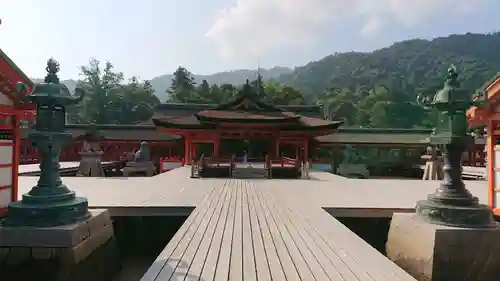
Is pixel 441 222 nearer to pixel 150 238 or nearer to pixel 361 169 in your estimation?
pixel 150 238

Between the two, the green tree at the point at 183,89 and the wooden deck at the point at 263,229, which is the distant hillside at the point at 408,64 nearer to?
the green tree at the point at 183,89

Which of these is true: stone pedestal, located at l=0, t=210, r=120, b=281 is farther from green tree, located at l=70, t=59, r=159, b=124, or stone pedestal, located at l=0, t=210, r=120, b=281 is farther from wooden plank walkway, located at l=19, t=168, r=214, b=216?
green tree, located at l=70, t=59, r=159, b=124

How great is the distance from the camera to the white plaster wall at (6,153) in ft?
23.7

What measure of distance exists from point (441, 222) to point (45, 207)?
7.06 meters

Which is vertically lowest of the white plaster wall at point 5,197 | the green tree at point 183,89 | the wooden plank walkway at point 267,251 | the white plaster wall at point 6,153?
the wooden plank walkway at point 267,251

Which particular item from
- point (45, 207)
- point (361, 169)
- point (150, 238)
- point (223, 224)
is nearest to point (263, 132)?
point (361, 169)

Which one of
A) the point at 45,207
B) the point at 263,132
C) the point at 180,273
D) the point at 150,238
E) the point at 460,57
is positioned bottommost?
the point at 150,238

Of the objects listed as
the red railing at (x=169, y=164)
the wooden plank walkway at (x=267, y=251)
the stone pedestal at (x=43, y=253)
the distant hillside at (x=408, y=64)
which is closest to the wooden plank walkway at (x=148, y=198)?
the wooden plank walkway at (x=267, y=251)

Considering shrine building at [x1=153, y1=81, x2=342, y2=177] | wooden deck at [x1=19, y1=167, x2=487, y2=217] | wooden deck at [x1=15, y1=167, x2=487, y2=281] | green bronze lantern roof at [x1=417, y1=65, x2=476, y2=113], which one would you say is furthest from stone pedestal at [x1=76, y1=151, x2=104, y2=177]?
green bronze lantern roof at [x1=417, y1=65, x2=476, y2=113]

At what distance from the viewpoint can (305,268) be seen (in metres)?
4.66

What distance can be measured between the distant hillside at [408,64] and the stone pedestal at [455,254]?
92199mm

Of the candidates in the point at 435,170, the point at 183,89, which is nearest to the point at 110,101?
the point at 183,89

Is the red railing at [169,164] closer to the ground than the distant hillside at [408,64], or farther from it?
closer to the ground

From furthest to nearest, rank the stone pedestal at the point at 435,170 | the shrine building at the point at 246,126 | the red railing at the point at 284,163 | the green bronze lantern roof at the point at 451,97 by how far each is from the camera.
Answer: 1. the stone pedestal at the point at 435,170
2. the shrine building at the point at 246,126
3. the red railing at the point at 284,163
4. the green bronze lantern roof at the point at 451,97
